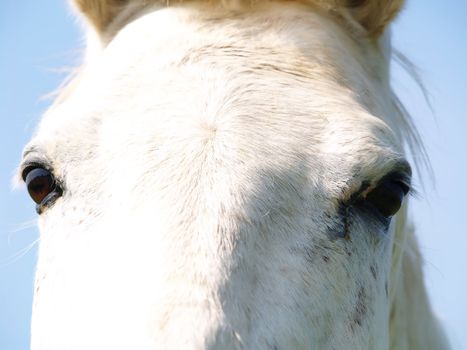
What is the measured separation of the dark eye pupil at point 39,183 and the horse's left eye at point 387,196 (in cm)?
103

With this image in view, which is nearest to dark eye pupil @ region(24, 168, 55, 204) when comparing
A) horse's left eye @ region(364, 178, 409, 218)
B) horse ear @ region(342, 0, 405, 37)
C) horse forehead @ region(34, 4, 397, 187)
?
horse forehead @ region(34, 4, 397, 187)

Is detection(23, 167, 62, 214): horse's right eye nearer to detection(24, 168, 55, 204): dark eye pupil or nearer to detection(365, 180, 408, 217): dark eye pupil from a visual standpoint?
detection(24, 168, 55, 204): dark eye pupil

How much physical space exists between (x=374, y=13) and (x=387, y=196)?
102 cm

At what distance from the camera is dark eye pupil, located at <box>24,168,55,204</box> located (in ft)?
7.36

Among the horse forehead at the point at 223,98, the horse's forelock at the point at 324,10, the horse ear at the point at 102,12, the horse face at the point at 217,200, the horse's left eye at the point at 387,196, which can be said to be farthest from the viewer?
the horse ear at the point at 102,12

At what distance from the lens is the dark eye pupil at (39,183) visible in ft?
7.36

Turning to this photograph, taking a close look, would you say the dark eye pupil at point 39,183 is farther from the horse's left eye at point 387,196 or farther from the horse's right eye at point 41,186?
the horse's left eye at point 387,196

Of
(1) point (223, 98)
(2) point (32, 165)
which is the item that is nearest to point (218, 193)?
(1) point (223, 98)

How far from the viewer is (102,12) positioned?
9.87 feet

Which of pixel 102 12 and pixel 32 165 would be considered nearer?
pixel 32 165

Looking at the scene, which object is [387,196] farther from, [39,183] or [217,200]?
[39,183]

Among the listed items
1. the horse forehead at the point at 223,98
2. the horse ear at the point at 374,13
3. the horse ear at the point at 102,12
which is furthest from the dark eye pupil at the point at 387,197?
the horse ear at the point at 102,12

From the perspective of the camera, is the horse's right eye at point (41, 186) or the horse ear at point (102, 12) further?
the horse ear at point (102, 12)

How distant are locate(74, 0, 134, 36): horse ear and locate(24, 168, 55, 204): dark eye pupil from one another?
975mm
